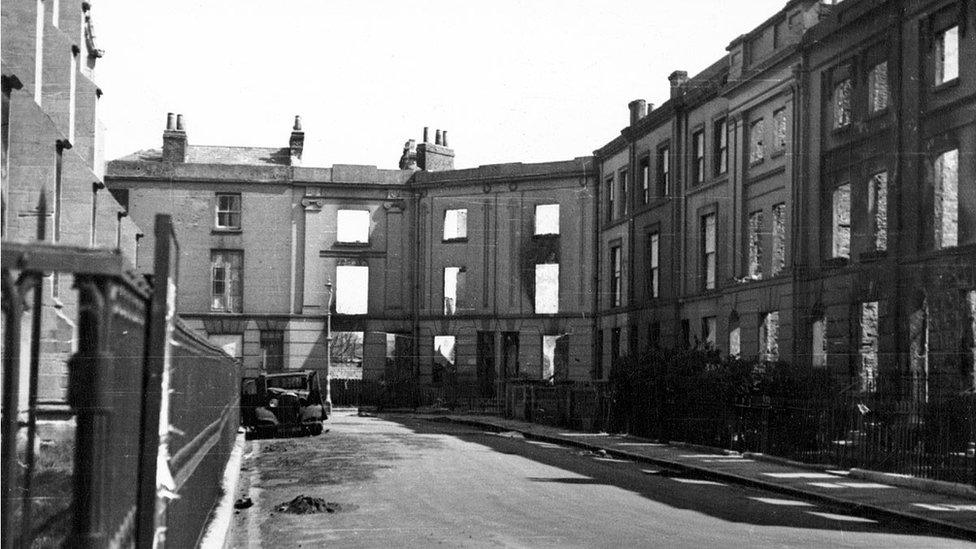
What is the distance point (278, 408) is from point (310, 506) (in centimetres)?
1636

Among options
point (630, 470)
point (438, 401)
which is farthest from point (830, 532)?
point (438, 401)

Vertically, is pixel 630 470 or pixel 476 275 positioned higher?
pixel 476 275

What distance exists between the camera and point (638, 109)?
43.2 m

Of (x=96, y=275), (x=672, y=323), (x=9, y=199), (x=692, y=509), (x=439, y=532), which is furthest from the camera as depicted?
A: (x=672, y=323)

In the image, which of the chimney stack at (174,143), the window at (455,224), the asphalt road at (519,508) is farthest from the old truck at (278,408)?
the chimney stack at (174,143)

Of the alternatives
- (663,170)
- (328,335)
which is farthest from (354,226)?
(663,170)

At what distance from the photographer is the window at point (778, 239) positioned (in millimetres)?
30531

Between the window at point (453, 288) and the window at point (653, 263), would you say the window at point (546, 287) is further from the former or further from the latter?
the window at point (653, 263)

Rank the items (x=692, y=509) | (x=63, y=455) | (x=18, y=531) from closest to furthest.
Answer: (x=18, y=531) → (x=63, y=455) → (x=692, y=509)

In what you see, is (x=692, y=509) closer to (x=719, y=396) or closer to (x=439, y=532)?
(x=439, y=532)

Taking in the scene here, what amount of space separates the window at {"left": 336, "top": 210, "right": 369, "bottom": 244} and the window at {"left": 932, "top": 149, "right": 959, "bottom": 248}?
3216cm

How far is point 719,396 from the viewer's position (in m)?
24.0

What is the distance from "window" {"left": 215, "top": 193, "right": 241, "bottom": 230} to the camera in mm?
50469

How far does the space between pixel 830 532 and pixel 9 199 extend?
1230 cm
